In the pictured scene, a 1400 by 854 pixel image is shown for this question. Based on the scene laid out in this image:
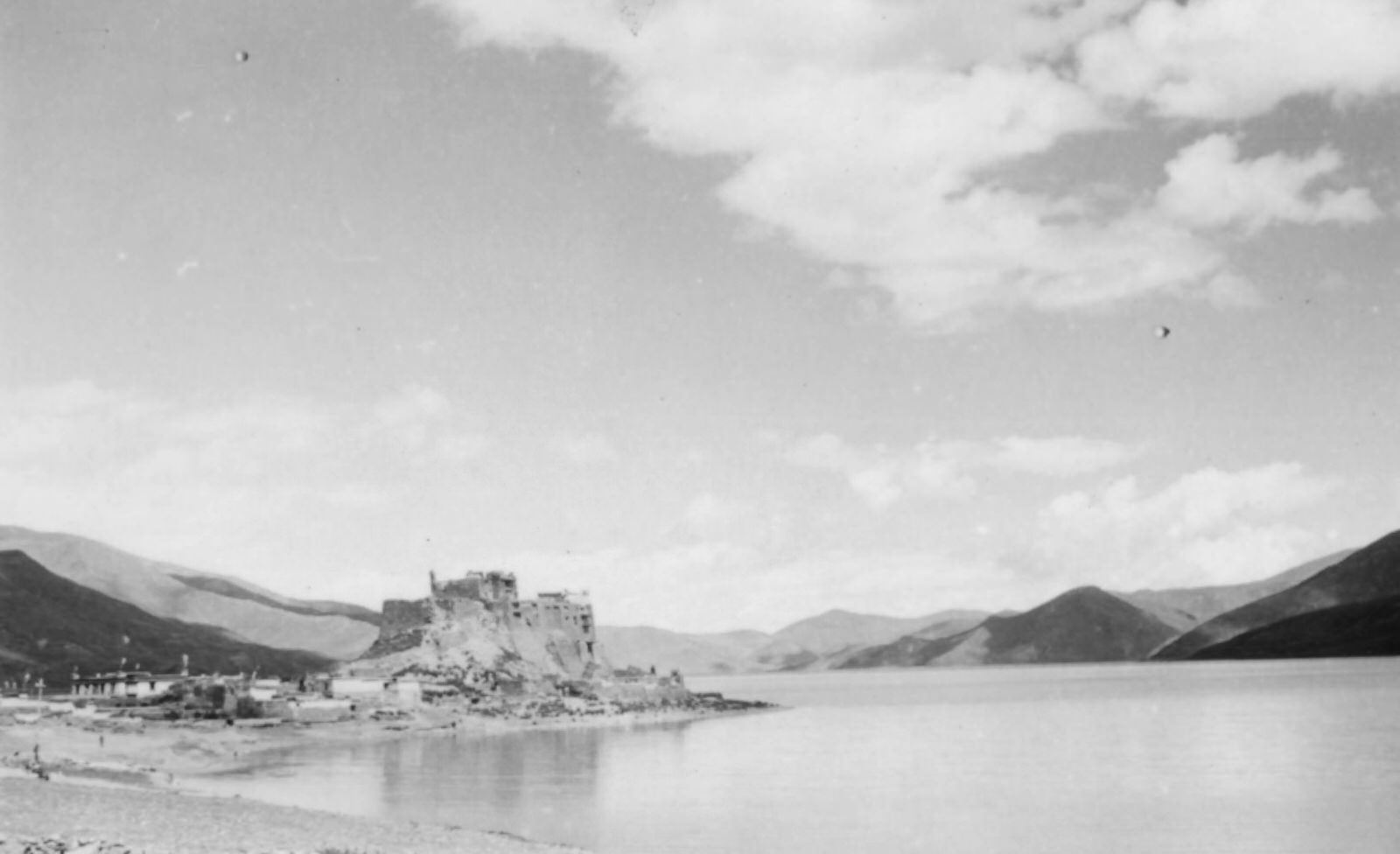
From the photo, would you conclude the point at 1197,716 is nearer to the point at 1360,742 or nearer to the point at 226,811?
the point at 1360,742

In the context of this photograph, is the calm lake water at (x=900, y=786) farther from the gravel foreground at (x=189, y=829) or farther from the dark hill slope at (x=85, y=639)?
the dark hill slope at (x=85, y=639)

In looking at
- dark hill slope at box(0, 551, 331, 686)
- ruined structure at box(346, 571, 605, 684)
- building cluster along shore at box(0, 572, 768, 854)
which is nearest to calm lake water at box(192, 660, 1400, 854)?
building cluster along shore at box(0, 572, 768, 854)

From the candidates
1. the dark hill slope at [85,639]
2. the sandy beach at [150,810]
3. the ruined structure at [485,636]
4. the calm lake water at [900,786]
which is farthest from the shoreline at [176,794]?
the dark hill slope at [85,639]

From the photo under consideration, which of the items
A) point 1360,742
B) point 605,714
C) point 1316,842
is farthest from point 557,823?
point 605,714

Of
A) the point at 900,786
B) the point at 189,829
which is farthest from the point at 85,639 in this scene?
the point at 189,829

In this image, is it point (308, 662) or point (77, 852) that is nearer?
point (77, 852)

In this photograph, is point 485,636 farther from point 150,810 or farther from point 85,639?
point 85,639

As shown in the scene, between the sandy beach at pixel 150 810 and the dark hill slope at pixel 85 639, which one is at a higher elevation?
the dark hill slope at pixel 85 639
